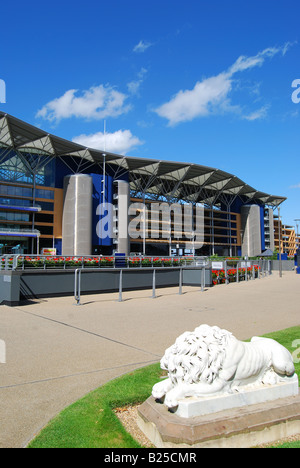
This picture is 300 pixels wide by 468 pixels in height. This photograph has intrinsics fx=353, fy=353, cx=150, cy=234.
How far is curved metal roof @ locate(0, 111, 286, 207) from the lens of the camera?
5428cm

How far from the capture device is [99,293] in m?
17.5

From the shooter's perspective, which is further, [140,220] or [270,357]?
[140,220]

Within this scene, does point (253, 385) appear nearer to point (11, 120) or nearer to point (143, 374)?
point (143, 374)

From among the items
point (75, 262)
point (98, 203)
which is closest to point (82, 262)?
point (75, 262)

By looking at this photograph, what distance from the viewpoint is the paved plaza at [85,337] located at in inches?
174

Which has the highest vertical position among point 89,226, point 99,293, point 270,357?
point 89,226

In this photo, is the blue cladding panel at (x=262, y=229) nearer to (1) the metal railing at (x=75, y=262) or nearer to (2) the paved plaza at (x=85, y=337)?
(1) the metal railing at (x=75, y=262)

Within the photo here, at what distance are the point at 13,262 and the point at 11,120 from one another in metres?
41.1

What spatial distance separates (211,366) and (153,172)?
71.0 m

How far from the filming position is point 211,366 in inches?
127

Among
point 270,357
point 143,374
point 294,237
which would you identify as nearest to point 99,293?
point 143,374

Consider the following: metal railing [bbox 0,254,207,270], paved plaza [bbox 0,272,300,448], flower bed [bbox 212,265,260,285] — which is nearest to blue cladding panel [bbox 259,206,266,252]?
flower bed [bbox 212,265,260,285]

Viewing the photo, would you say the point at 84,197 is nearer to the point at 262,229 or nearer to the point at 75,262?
the point at 75,262

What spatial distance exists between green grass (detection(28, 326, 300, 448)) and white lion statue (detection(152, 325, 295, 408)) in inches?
22.7
